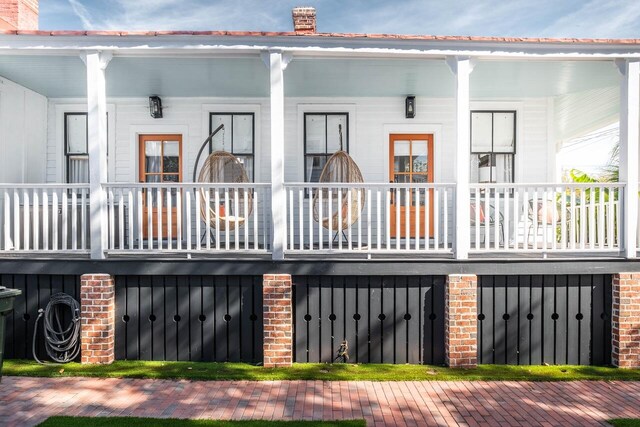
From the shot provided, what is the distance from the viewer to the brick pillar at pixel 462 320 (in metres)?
5.70

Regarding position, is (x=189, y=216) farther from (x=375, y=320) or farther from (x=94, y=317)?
(x=375, y=320)

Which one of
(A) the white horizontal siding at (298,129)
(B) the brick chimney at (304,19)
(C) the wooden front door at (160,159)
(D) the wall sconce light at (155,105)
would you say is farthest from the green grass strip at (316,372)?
(B) the brick chimney at (304,19)

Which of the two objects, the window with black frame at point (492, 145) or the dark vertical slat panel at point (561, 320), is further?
the window with black frame at point (492, 145)

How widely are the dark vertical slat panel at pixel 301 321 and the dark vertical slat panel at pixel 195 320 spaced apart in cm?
119

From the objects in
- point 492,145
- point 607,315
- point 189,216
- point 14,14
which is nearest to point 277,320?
point 189,216

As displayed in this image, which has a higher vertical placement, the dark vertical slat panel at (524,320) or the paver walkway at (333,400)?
the dark vertical slat panel at (524,320)

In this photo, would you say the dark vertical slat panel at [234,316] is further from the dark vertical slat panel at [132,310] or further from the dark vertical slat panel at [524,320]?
the dark vertical slat panel at [524,320]

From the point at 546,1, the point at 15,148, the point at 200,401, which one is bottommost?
the point at 200,401

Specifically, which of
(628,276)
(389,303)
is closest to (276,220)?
(389,303)

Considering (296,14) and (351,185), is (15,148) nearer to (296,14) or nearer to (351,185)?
(296,14)

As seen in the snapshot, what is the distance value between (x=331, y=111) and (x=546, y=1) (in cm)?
1694

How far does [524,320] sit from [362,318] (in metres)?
2.00

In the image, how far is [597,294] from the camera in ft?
19.5

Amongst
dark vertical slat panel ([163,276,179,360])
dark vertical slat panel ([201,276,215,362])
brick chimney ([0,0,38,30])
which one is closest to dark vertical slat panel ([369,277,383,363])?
dark vertical slat panel ([201,276,215,362])
